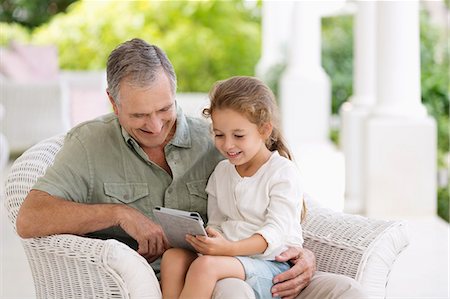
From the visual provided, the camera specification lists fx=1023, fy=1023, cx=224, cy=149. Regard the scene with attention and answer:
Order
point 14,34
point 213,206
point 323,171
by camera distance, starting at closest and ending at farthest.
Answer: point 213,206 < point 323,171 < point 14,34

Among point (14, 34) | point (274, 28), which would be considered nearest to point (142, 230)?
point (274, 28)

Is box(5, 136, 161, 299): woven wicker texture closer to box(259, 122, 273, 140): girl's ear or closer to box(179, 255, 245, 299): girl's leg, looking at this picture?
box(179, 255, 245, 299): girl's leg

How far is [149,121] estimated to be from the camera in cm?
290

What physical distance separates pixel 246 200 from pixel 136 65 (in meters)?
0.49

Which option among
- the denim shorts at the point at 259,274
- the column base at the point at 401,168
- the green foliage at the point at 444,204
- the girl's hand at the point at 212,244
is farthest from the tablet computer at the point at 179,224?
the green foliage at the point at 444,204

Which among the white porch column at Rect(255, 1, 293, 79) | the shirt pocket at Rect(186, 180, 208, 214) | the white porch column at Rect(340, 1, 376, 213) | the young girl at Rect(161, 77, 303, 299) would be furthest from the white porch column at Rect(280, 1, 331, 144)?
the young girl at Rect(161, 77, 303, 299)

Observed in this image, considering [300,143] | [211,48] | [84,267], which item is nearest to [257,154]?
[84,267]

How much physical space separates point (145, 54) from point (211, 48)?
13809mm

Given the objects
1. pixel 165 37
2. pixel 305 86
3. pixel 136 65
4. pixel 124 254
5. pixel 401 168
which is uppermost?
pixel 136 65

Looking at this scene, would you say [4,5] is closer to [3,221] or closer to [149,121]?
[3,221]

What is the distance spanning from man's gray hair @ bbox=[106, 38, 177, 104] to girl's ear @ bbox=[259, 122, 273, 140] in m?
0.28

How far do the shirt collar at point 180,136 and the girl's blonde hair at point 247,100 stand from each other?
0.51 ft

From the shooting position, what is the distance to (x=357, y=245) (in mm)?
2887

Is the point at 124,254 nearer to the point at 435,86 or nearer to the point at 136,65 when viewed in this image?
the point at 136,65
